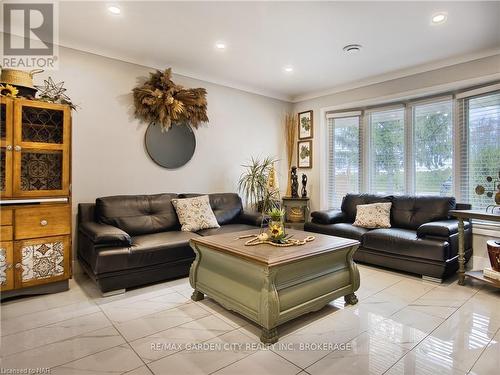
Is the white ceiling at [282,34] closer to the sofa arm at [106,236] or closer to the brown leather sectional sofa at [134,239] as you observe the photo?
the brown leather sectional sofa at [134,239]

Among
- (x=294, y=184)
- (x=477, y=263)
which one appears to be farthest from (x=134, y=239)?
(x=477, y=263)

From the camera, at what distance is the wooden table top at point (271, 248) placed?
2.04m

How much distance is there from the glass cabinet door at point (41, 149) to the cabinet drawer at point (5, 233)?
0.30 m

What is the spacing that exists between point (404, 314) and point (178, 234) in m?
2.33

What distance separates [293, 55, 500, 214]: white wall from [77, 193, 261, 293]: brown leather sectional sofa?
73.5 inches

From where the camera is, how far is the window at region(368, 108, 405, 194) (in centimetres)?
445

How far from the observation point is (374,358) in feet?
5.94

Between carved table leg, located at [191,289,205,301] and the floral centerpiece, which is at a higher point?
the floral centerpiece

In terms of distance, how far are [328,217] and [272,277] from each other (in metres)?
2.47

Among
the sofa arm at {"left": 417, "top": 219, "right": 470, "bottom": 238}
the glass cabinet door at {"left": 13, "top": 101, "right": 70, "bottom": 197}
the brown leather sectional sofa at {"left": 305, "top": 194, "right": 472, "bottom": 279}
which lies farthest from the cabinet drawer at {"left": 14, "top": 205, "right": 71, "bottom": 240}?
the sofa arm at {"left": 417, "top": 219, "right": 470, "bottom": 238}

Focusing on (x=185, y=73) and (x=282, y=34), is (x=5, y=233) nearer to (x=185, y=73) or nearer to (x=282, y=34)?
(x=185, y=73)

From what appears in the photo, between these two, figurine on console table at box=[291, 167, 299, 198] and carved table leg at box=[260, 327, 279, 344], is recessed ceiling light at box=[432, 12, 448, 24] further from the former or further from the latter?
carved table leg at box=[260, 327, 279, 344]

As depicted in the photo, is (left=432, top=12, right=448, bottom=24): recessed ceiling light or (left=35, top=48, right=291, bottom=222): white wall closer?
(left=432, top=12, right=448, bottom=24): recessed ceiling light

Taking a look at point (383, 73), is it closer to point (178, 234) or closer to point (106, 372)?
point (178, 234)
